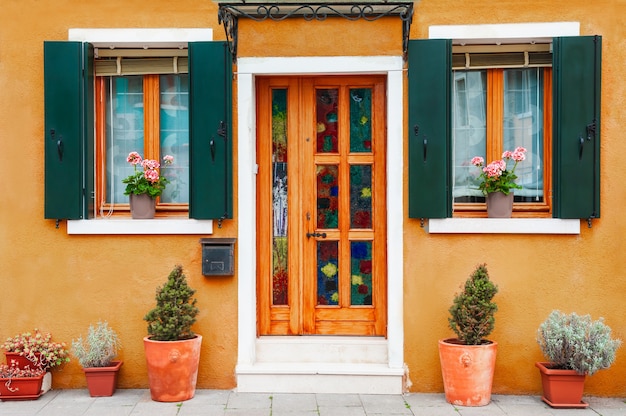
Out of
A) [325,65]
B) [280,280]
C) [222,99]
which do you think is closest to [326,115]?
[325,65]

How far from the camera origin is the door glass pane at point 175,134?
266 inches

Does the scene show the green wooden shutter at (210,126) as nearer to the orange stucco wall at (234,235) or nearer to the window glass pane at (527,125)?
the orange stucco wall at (234,235)

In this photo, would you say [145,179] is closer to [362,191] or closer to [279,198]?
[279,198]

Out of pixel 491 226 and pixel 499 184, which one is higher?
pixel 499 184

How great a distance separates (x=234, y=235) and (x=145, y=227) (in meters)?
0.79

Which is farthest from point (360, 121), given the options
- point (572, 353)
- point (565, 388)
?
point (565, 388)

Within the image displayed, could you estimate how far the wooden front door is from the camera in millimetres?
6773

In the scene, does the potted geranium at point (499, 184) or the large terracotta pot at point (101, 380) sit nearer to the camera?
the large terracotta pot at point (101, 380)

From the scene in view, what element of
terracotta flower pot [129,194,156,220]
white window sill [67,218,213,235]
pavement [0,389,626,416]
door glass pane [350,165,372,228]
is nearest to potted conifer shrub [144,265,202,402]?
pavement [0,389,626,416]

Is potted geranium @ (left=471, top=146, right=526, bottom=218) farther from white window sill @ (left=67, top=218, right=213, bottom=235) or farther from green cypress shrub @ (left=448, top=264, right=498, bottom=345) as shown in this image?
white window sill @ (left=67, top=218, right=213, bottom=235)

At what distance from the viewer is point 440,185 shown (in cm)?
636

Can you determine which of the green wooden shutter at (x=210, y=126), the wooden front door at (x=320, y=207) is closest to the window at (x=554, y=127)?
the wooden front door at (x=320, y=207)

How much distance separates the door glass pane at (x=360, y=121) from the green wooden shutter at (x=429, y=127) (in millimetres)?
515

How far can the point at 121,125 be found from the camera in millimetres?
6809
